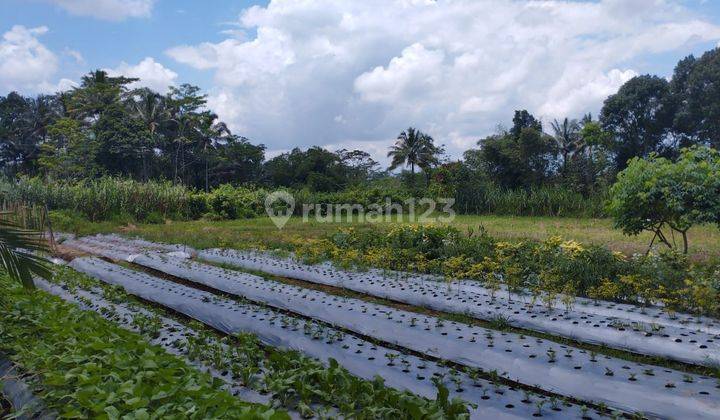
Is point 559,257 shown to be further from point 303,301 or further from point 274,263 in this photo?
point 274,263

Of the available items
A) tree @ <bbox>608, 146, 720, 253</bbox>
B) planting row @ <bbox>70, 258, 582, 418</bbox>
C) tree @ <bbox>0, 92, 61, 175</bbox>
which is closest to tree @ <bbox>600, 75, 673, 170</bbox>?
tree @ <bbox>608, 146, 720, 253</bbox>

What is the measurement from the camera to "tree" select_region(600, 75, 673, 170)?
26.1m

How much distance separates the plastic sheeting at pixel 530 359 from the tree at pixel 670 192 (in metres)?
4.17

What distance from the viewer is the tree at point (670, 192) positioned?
7223mm

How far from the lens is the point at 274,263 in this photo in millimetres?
9234

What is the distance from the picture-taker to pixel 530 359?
4.07 metres

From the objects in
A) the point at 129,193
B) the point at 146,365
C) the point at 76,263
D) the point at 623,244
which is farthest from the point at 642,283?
the point at 129,193

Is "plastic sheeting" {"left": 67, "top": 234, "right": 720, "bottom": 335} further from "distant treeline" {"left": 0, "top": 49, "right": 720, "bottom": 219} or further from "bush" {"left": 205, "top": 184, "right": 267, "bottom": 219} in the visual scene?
"bush" {"left": 205, "top": 184, "right": 267, "bottom": 219}

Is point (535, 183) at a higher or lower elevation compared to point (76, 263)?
higher

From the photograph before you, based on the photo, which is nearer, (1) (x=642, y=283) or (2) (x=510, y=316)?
(2) (x=510, y=316)

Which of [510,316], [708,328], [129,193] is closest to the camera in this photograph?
[708,328]

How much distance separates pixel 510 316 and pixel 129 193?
52.9ft

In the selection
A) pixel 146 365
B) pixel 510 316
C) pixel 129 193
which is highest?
pixel 129 193

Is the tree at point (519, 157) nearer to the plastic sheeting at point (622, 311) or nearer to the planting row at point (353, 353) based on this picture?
the plastic sheeting at point (622, 311)
